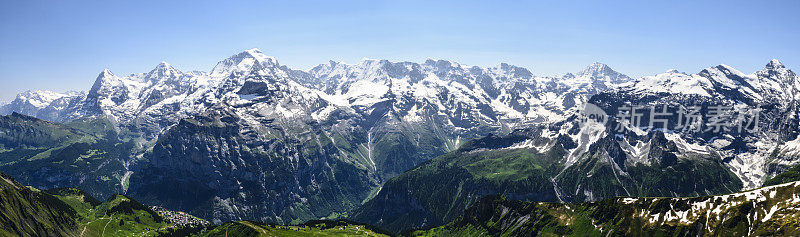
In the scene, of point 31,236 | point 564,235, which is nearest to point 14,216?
point 31,236

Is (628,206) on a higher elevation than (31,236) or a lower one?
higher

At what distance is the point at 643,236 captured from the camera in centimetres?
16050

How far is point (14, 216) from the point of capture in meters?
186

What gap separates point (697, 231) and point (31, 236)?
27596 cm

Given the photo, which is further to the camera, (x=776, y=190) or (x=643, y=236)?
(x=643, y=236)

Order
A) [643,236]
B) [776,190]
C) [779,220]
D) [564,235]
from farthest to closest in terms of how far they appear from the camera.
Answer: [564,235], [643,236], [776,190], [779,220]

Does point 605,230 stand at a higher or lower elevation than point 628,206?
lower

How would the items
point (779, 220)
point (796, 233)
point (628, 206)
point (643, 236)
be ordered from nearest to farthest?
1. point (796, 233)
2. point (779, 220)
3. point (643, 236)
4. point (628, 206)

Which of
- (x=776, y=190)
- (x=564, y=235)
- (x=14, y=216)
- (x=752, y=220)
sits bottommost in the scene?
(x=564, y=235)

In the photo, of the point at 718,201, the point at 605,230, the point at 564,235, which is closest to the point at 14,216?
the point at 564,235

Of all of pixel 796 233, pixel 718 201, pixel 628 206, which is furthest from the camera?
pixel 628 206

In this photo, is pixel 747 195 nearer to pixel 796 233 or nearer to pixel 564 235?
pixel 796 233

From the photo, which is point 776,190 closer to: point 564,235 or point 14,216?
point 564,235

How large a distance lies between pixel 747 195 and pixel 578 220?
70105 millimetres
